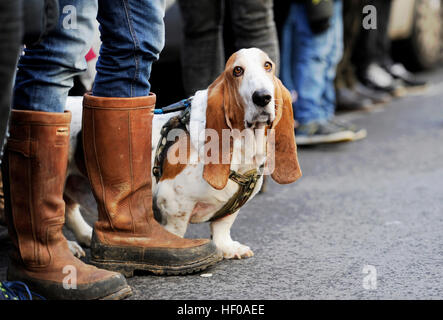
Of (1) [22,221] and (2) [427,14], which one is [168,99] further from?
(2) [427,14]

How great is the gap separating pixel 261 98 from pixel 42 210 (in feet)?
2.52

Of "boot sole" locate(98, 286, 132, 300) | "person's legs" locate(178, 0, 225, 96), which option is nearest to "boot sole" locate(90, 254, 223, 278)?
"boot sole" locate(98, 286, 132, 300)

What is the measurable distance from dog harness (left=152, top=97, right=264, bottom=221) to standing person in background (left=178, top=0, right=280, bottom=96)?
92cm

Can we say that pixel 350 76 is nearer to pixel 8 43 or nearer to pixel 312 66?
pixel 312 66

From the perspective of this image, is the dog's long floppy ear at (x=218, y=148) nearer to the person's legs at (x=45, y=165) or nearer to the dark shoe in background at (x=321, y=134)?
the person's legs at (x=45, y=165)

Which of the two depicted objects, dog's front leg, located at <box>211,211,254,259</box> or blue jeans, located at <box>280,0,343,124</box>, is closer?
dog's front leg, located at <box>211,211,254,259</box>

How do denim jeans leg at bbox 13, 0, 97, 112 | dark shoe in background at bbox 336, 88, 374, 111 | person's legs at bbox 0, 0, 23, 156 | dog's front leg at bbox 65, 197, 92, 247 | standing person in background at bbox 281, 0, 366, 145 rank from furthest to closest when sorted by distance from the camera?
1. dark shoe in background at bbox 336, 88, 374, 111
2. standing person in background at bbox 281, 0, 366, 145
3. dog's front leg at bbox 65, 197, 92, 247
4. denim jeans leg at bbox 13, 0, 97, 112
5. person's legs at bbox 0, 0, 23, 156

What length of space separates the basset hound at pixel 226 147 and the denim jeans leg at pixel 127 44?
0.25 m

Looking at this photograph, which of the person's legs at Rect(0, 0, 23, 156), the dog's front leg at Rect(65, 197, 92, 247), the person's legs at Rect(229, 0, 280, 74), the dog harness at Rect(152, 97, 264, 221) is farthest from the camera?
the person's legs at Rect(229, 0, 280, 74)

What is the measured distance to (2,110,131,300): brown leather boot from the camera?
6.79 feet

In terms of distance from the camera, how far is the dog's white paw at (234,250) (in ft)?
8.55

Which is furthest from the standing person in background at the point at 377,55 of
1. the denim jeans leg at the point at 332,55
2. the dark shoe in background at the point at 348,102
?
the denim jeans leg at the point at 332,55

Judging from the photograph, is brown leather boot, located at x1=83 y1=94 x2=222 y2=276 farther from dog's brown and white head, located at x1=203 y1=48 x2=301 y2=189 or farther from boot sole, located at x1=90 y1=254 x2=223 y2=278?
dog's brown and white head, located at x1=203 y1=48 x2=301 y2=189

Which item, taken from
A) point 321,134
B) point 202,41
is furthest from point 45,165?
point 321,134
